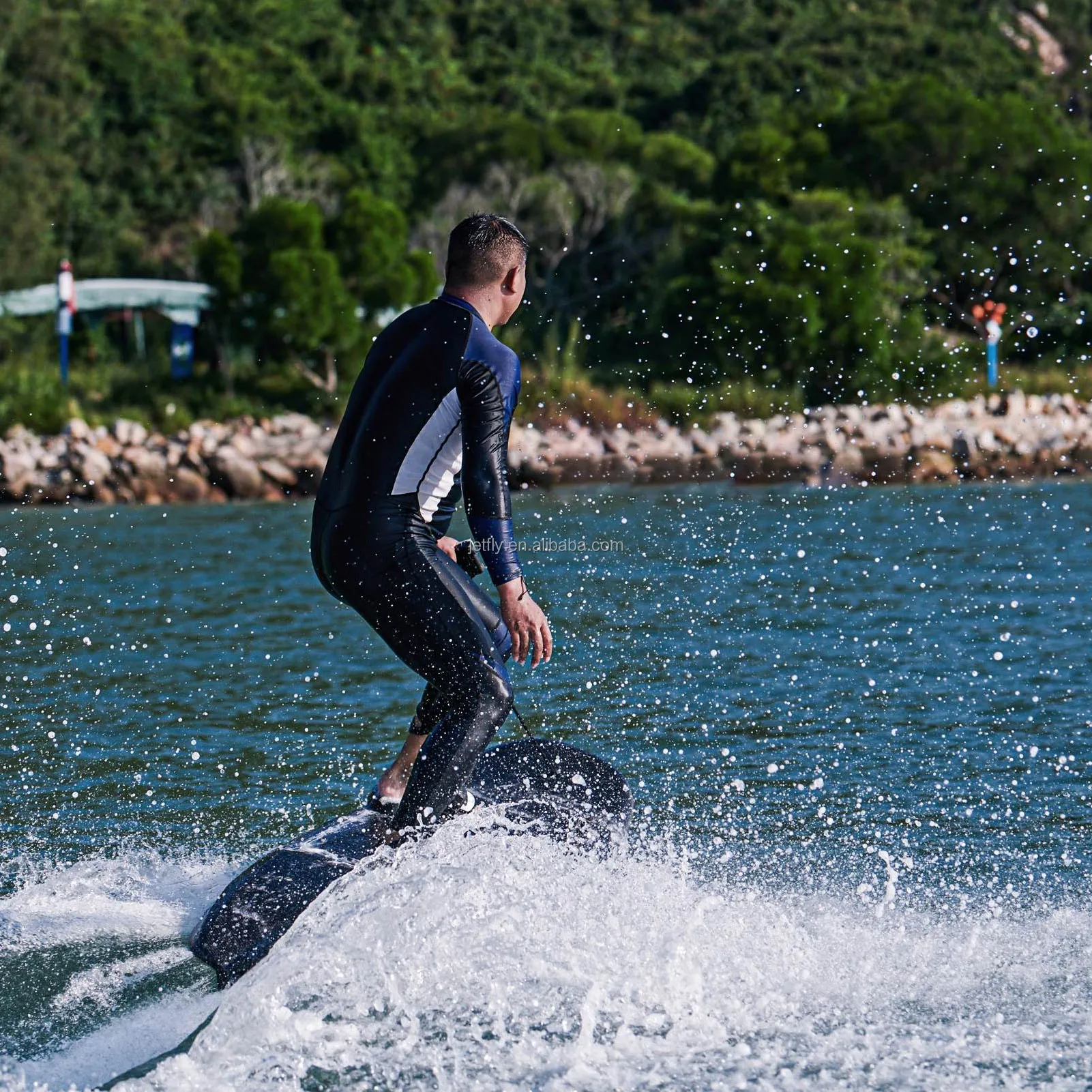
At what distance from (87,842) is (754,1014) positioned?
2888 millimetres

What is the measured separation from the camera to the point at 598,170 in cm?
3962

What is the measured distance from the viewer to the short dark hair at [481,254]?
482cm

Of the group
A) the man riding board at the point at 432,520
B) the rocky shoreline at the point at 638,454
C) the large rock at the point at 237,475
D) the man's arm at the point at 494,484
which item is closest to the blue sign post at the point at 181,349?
the rocky shoreline at the point at 638,454

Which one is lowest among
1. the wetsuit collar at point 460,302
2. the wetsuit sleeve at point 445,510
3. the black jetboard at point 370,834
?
the black jetboard at point 370,834

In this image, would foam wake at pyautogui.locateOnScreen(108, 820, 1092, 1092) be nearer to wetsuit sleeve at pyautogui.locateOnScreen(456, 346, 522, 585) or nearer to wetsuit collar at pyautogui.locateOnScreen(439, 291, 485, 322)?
wetsuit sleeve at pyautogui.locateOnScreen(456, 346, 522, 585)

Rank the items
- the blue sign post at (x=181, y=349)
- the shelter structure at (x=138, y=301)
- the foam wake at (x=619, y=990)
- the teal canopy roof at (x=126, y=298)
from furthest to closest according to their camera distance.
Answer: the teal canopy roof at (x=126, y=298) → the shelter structure at (x=138, y=301) → the blue sign post at (x=181, y=349) → the foam wake at (x=619, y=990)

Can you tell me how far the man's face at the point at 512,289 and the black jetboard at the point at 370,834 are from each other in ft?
4.30

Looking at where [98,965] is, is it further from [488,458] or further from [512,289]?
[512,289]

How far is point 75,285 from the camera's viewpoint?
36.6 m

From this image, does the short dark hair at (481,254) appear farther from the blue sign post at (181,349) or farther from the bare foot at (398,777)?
the blue sign post at (181,349)

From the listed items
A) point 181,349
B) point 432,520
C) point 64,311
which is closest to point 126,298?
point 181,349

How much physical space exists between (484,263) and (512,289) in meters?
0.12

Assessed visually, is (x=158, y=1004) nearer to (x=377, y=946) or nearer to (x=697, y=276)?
(x=377, y=946)

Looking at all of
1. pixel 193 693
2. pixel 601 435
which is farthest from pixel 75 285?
pixel 193 693
